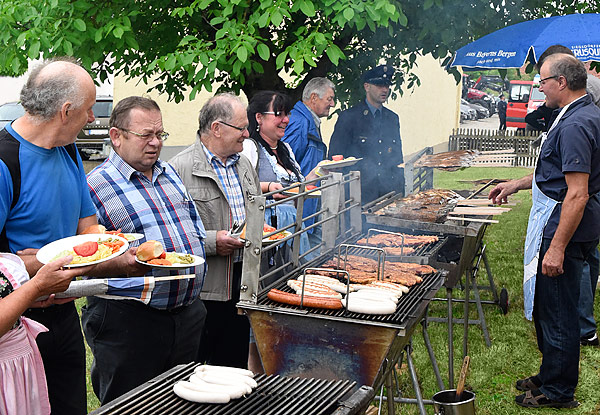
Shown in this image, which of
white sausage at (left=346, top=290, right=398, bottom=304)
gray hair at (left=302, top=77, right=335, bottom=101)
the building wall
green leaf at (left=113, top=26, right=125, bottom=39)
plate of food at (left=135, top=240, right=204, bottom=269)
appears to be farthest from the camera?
the building wall

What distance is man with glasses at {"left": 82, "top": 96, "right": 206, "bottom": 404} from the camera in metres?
3.37

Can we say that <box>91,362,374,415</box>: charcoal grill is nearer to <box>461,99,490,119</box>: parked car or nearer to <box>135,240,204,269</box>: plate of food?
<box>135,240,204,269</box>: plate of food

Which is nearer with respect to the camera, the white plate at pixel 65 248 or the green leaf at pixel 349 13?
the white plate at pixel 65 248

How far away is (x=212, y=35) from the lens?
7.87 metres

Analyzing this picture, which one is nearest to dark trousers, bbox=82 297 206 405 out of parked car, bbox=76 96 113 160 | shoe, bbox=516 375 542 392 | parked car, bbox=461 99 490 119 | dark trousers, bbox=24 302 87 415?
dark trousers, bbox=24 302 87 415

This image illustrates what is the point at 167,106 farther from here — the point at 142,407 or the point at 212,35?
the point at 142,407

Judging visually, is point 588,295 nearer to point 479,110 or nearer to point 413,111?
point 413,111

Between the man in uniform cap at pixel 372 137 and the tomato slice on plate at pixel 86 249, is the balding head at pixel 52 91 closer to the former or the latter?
the tomato slice on plate at pixel 86 249

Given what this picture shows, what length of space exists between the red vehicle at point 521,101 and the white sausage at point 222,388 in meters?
28.1

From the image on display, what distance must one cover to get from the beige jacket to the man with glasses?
0.50 metres

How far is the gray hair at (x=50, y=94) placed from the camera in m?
2.70

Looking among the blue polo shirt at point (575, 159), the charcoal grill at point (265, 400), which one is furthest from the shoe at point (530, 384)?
the charcoal grill at point (265, 400)

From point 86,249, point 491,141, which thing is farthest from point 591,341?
point 491,141

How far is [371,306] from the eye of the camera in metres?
3.40
